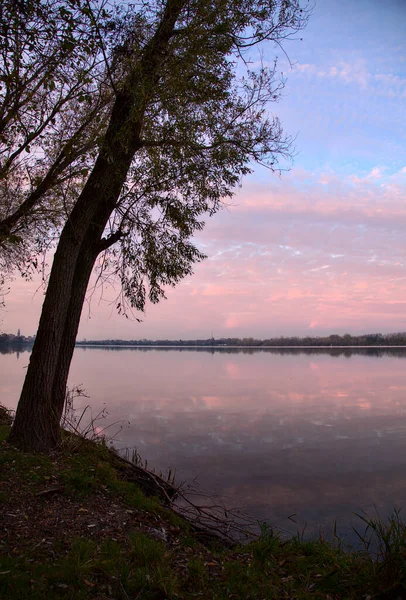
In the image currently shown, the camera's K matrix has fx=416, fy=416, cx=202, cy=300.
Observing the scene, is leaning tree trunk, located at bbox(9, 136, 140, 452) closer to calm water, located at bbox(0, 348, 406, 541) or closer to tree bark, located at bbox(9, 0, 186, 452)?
tree bark, located at bbox(9, 0, 186, 452)

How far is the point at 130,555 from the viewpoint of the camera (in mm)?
4898

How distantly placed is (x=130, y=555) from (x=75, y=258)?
5.42 meters

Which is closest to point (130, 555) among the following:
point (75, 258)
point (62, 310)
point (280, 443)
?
point (62, 310)

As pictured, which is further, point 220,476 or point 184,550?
point 220,476

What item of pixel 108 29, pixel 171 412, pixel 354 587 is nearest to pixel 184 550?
pixel 354 587

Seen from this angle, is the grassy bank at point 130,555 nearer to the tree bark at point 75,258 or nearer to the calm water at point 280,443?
the tree bark at point 75,258

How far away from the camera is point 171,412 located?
62.8 ft

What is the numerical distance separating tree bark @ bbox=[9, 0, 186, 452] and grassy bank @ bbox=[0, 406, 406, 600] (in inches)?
35.9

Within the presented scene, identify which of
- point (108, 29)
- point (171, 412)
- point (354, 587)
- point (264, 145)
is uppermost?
point (108, 29)

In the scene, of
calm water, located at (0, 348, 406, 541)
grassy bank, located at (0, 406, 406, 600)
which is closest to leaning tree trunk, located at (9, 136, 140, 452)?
grassy bank, located at (0, 406, 406, 600)

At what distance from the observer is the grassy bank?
4246 mm

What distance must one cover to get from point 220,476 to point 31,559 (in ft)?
21.8

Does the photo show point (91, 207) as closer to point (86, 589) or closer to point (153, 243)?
point (153, 243)

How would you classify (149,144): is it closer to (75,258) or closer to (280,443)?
(75,258)
